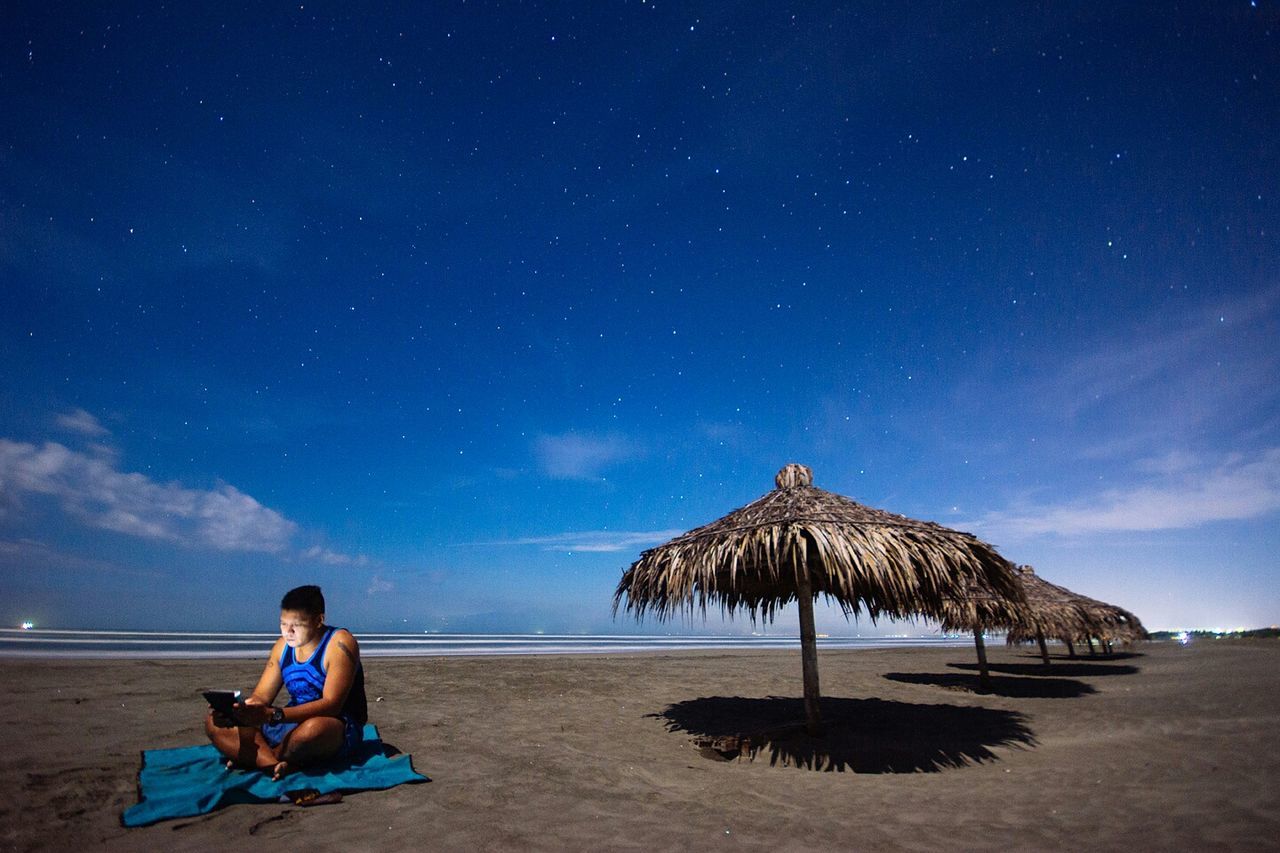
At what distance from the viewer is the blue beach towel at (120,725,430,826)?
353 centimetres

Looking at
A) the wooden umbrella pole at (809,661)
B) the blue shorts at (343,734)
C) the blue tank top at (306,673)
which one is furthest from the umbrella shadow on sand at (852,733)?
the blue tank top at (306,673)

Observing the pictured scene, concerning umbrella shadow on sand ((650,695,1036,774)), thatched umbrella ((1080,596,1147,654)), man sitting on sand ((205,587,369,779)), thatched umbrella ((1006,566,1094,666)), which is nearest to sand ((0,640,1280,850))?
umbrella shadow on sand ((650,695,1036,774))

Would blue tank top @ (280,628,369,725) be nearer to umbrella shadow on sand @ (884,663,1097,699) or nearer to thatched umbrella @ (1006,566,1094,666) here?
umbrella shadow on sand @ (884,663,1097,699)

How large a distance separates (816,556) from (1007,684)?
1005 cm

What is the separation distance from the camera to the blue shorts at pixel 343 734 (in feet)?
13.5

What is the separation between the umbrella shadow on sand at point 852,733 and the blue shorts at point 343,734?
3.52 meters

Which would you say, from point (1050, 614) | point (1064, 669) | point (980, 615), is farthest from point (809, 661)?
point (1064, 669)

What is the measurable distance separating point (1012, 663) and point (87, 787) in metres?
23.8

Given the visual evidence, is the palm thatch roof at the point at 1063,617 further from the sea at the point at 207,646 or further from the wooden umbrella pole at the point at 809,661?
the sea at the point at 207,646

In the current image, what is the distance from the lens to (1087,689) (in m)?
12.1

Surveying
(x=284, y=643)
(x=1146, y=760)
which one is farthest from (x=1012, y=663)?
(x=284, y=643)

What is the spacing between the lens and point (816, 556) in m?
7.05

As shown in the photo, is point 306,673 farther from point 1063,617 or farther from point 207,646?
point 207,646

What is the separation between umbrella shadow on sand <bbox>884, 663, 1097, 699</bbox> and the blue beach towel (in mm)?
11936
